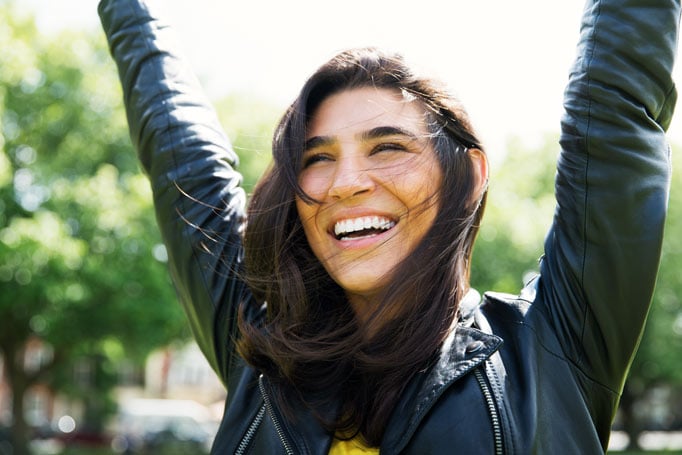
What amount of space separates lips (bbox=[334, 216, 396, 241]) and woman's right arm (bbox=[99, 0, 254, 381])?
38 centimetres

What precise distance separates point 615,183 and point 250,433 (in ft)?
3.34

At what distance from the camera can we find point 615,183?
1.76m

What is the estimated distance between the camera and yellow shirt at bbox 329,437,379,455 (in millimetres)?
1911

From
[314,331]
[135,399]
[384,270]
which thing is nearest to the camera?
[384,270]

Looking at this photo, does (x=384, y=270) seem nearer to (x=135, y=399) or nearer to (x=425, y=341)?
(x=425, y=341)

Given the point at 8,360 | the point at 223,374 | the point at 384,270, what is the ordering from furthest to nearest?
the point at 8,360 < the point at 223,374 < the point at 384,270

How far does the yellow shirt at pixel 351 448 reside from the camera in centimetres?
191

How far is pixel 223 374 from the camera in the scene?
92.1 inches

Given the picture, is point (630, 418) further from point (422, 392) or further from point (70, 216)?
point (422, 392)

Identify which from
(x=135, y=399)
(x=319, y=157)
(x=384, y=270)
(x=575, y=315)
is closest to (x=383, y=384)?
(x=384, y=270)

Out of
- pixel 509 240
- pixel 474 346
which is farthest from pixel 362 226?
pixel 509 240

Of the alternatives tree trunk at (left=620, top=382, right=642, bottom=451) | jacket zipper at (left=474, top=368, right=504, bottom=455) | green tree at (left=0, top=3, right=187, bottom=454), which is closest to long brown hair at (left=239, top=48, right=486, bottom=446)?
jacket zipper at (left=474, top=368, right=504, bottom=455)

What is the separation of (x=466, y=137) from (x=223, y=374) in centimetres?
95

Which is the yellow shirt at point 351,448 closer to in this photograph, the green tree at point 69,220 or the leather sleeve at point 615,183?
the leather sleeve at point 615,183
